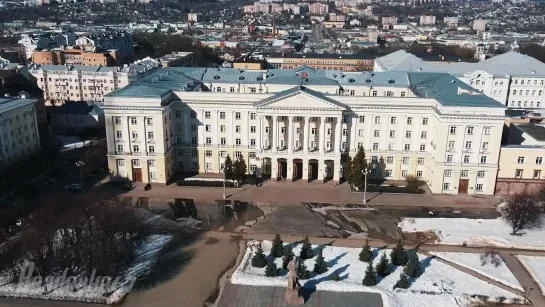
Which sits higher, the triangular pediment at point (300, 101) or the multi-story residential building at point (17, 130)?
the triangular pediment at point (300, 101)

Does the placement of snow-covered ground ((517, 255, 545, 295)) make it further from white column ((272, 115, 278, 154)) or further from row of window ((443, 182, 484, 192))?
white column ((272, 115, 278, 154))

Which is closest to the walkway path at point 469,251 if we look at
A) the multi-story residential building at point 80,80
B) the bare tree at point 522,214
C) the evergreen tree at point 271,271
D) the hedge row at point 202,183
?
the bare tree at point 522,214

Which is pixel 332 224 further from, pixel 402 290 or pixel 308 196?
pixel 402 290

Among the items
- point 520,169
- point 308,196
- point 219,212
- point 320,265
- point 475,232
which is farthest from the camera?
point 520,169

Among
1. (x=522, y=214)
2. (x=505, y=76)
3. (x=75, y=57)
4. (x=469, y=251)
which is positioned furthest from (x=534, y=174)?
(x=75, y=57)

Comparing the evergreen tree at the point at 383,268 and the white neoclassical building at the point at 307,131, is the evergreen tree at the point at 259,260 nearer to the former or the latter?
the evergreen tree at the point at 383,268

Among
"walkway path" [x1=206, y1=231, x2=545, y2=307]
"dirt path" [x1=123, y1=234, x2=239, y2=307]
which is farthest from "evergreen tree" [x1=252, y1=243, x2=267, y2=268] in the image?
"walkway path" [x1=206, y1=231, x2=545, y2=307]
